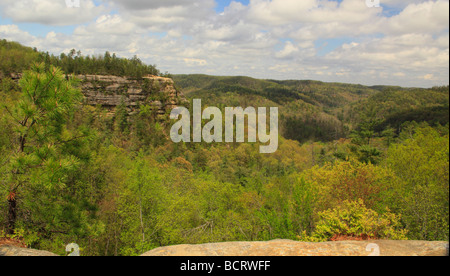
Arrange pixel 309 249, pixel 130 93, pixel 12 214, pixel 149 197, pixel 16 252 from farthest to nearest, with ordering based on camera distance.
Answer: pixel 130 93
pixel 149 197
pixel 12 214
pixel 309 249
pixel 16 252

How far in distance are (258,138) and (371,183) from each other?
62893 millimetres

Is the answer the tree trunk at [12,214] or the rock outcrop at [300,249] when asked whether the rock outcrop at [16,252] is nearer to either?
the rock outcrop at [300,249]

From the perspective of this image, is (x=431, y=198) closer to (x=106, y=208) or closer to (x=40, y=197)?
(x=40, y=197)

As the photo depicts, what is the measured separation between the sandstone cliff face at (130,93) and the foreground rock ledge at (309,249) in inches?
2873

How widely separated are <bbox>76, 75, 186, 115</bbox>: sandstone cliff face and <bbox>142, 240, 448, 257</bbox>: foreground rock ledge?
72977mm

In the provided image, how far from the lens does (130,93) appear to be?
7488cm

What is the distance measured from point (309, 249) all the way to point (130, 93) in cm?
7886

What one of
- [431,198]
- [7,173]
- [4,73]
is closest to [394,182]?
[431,198]

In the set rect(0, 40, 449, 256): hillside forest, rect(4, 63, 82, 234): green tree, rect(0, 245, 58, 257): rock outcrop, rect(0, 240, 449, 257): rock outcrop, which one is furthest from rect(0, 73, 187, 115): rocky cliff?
rect(0, 240, 449, 257): rock outcrop

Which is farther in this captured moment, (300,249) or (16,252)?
(300,249)

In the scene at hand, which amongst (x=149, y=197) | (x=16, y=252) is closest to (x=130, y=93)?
(x=149, y=197)

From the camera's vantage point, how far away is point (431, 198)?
43.3 ft

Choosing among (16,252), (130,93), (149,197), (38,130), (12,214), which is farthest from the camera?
(130,93)

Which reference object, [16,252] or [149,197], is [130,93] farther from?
[16,252]
